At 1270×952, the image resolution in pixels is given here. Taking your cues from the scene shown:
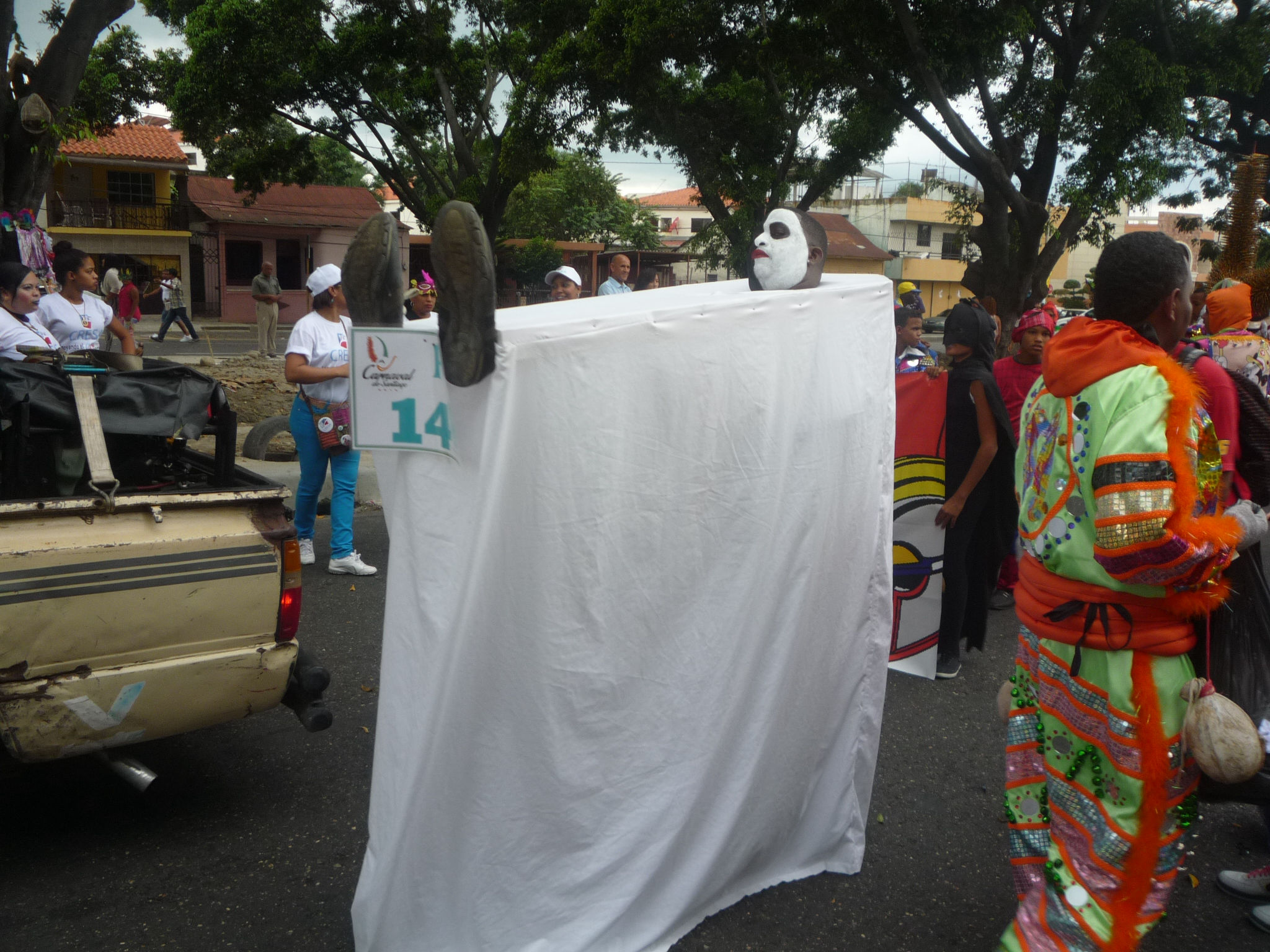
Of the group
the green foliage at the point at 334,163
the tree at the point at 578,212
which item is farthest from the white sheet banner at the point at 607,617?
the green foliage at the point at 334,163

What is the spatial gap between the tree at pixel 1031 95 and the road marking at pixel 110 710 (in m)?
11.8

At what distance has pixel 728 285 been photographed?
9.64 feet

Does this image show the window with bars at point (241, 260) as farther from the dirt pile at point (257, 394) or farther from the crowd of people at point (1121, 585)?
the crowd of people at point (1121, 585)

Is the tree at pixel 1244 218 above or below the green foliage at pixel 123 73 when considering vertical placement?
below

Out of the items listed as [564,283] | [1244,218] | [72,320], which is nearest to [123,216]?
[564,283]

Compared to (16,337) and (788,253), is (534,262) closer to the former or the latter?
(16,337)

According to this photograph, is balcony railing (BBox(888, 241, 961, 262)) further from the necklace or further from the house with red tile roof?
the necklace

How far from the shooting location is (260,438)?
8.73 meters

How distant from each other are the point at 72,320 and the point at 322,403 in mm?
1638

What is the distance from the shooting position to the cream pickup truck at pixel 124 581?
2.80m

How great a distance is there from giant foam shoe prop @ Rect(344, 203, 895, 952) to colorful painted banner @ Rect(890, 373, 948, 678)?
2048 millimetres

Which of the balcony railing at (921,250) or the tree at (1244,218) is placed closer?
the tree at (1244,218)

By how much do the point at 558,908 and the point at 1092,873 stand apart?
45.4 inches

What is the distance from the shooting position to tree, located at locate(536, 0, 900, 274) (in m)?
14.4
